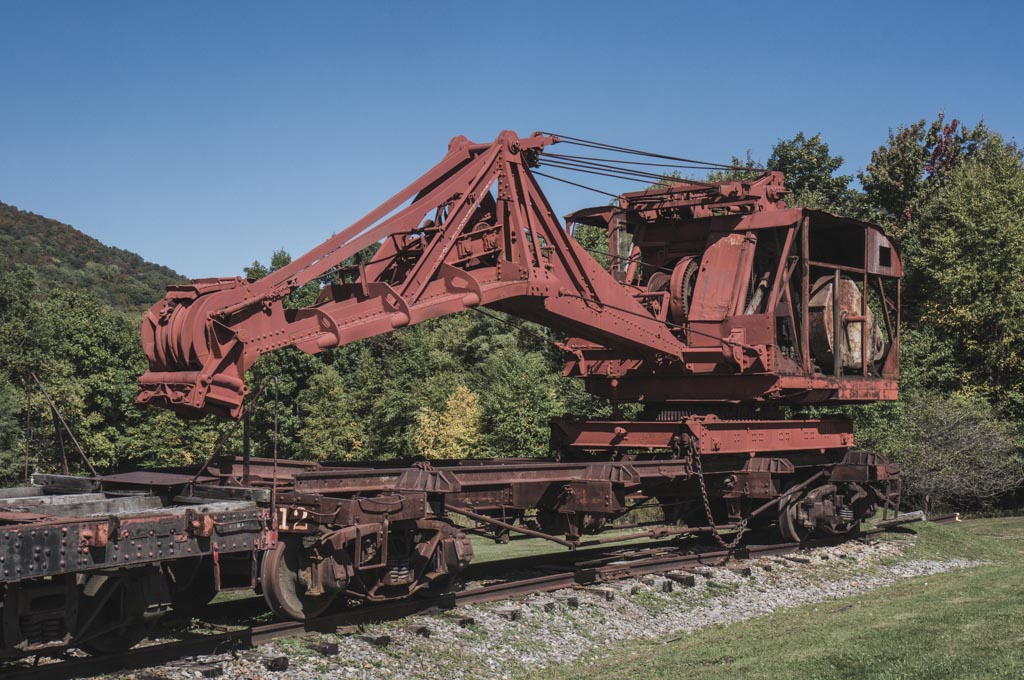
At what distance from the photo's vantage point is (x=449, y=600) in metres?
10.0

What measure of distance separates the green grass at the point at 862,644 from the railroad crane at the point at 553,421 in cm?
224

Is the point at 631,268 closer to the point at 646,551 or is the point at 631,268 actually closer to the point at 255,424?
the point at 646,551

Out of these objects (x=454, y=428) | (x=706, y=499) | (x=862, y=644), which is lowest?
Result: (x=862, y=644)

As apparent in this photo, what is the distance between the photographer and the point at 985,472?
27.2 m

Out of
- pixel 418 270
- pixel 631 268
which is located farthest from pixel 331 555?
pixel 631 268

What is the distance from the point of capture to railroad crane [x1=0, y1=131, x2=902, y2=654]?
7.96 meters

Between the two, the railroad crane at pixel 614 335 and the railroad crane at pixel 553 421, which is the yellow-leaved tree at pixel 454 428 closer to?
the railroad crane at pixel 614 335

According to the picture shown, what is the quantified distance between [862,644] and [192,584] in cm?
664

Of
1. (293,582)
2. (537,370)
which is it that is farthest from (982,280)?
(293,582)

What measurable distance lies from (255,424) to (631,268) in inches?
1493

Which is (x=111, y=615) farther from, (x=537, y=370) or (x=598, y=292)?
(x=537, y=370)

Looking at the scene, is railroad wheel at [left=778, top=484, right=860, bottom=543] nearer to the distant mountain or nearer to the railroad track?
the railroad track

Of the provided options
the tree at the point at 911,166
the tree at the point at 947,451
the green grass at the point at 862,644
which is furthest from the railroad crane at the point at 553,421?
the tree at the point at 911,166

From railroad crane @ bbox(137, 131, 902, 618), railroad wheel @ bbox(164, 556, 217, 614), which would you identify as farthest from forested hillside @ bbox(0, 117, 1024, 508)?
railroad wheel @ bbox(164, 556, 217, 614)
